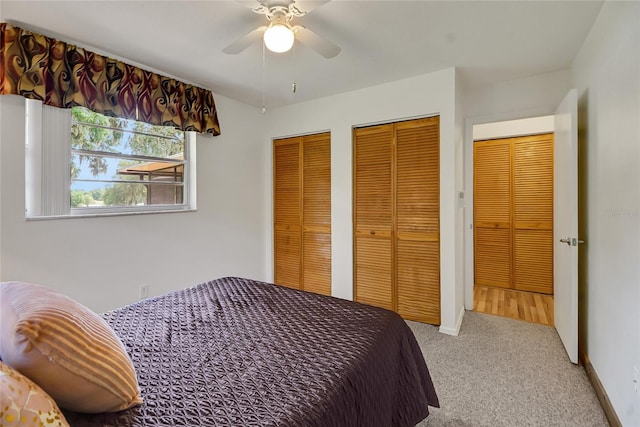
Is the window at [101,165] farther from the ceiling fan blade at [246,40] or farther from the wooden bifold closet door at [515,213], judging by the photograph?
the wooden bifold closet door at [515,213]

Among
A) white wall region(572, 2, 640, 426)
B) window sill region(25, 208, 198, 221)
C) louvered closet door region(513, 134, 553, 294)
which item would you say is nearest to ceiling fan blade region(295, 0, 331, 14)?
white wall region(572, 2, 640, 426)

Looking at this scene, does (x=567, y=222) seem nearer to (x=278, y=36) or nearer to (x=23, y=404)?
(x=278, y=36)

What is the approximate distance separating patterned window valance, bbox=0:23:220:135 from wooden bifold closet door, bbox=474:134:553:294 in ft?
12.6

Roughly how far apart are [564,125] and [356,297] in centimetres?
247

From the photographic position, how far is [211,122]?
3170 millimetres

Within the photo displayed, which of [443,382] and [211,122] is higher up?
[211,122]

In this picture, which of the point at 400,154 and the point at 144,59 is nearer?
the point at 144,59

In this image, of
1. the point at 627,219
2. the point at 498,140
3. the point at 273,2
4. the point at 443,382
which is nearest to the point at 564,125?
the point at 627,219

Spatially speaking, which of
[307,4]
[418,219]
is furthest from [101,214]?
[418,219]

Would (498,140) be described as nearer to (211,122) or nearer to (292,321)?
(211,122)

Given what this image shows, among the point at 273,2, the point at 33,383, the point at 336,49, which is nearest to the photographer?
the point at 33,383

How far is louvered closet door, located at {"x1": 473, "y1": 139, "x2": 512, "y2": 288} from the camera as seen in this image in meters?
4.07

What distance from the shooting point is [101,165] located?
252 centimetres

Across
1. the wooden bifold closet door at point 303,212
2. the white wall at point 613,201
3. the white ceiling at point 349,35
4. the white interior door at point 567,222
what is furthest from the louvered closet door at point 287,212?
the white wall at point 613,201
